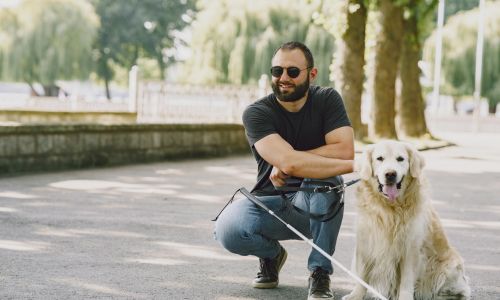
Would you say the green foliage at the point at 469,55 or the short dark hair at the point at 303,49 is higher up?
the green foliage at the point at 469,55

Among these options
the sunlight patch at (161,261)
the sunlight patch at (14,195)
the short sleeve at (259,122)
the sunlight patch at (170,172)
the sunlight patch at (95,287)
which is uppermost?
the short sleeve at (259,122)

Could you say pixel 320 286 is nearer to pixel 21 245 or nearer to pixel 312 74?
pixel 312 74

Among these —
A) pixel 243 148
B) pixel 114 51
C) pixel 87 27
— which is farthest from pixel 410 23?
pixel 114 51

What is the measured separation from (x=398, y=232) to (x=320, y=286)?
0.61 meters

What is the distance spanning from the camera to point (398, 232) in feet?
18.8

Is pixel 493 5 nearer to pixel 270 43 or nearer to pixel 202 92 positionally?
pixel 270 43

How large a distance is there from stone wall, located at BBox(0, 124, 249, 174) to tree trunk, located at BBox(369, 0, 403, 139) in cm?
578

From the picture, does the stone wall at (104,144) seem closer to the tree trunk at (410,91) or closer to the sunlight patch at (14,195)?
the sunlight patch at (14,195)

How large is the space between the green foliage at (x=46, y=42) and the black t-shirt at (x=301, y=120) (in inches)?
2140

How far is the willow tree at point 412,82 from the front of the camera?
29.8m

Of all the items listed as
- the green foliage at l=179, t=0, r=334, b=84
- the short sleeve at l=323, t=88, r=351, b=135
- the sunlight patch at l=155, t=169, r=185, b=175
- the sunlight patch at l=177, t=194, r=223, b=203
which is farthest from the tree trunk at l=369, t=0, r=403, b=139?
the green foliage at l=179, t=0, r=334, b=84

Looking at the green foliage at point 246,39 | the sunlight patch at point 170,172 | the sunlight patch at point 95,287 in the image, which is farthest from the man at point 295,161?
the green foliage at point 246,39

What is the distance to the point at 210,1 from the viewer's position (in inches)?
2087

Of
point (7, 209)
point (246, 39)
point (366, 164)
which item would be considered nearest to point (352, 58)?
point (7, 209)
